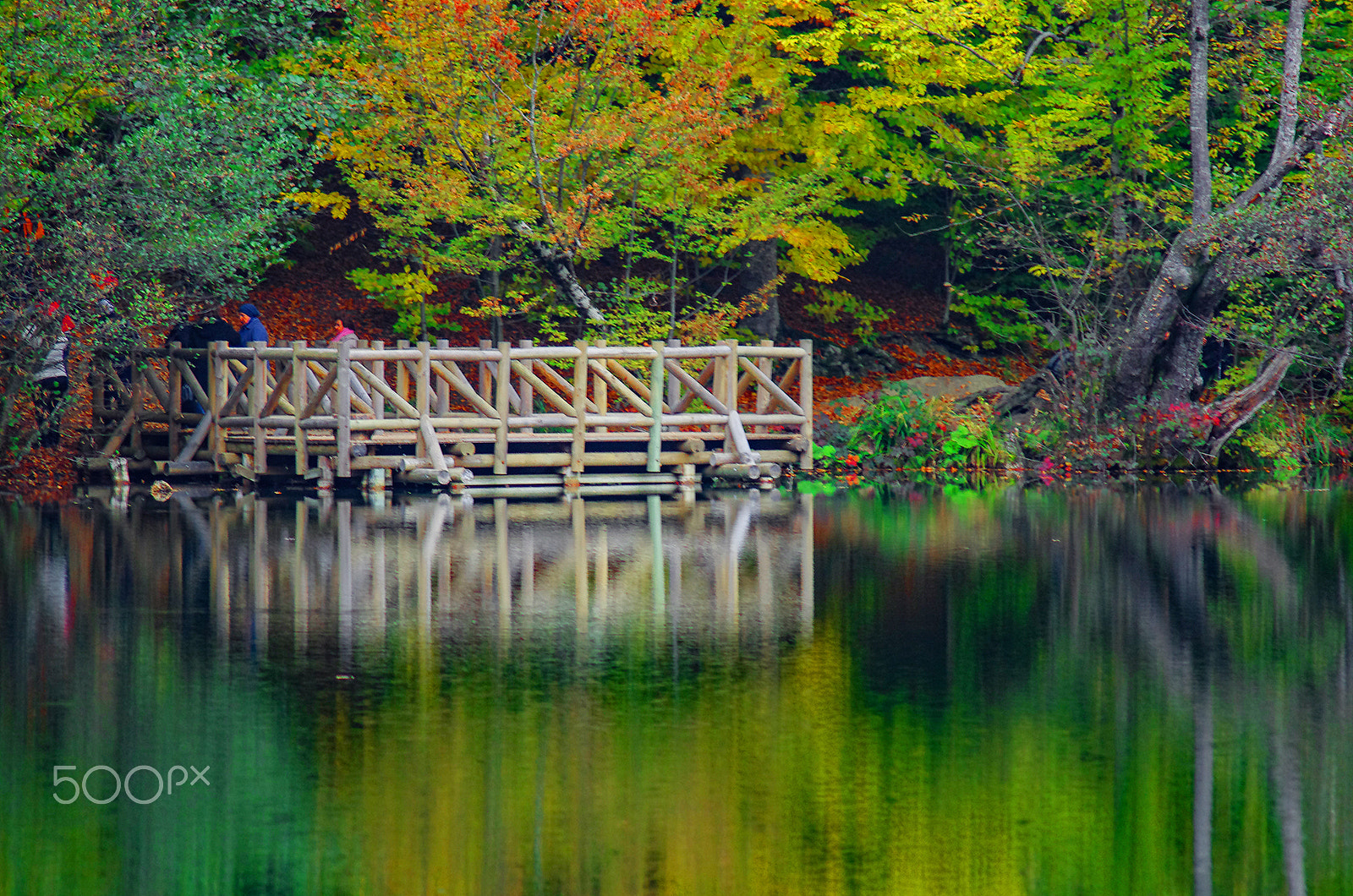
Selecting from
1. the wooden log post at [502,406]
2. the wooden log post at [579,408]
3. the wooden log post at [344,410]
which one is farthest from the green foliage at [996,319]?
the wooden log post at [344,410]

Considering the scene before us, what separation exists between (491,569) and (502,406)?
29.6ft

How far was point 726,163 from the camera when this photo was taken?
31.2 meters

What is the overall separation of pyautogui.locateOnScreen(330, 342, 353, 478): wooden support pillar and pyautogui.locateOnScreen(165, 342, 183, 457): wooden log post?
300cm

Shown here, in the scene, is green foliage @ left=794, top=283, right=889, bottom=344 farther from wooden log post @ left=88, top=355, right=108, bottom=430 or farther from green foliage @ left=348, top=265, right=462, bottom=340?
wooden log post @ left=88, top=355, right=108, bottom=430

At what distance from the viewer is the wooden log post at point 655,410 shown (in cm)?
2361

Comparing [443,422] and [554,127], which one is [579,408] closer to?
[443,422]

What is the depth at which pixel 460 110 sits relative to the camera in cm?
2583

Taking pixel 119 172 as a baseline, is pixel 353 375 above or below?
below

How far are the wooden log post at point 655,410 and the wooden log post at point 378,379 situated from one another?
2.94 metres

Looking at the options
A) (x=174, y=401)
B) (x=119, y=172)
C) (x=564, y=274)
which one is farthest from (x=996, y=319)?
(x=119, y=172)

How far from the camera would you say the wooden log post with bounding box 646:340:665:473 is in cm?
2361

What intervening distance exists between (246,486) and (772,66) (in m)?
11.0

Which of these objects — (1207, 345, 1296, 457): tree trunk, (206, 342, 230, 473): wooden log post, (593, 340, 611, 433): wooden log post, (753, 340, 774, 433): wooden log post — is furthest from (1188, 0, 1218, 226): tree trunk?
(206, 342, 230, 473): wooden log post

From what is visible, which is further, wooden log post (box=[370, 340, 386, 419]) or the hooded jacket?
the hooded jacket
